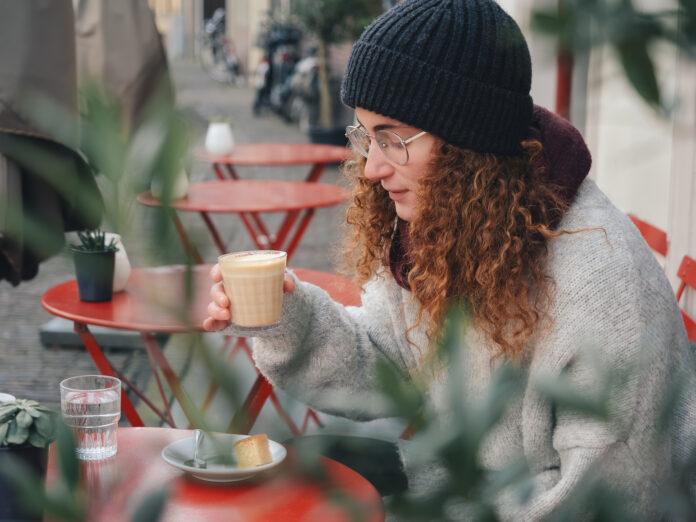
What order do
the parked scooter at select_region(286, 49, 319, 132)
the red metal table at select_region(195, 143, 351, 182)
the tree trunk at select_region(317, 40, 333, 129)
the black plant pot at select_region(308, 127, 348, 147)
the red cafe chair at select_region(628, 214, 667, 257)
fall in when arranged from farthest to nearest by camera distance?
1. the parked scooter at select_region(286, 49, 319, 132)
2. the black plant pot at select_region(308, 127, 348, 147)
3. the tree trunk at select_region(317, 40, 333, 129)
4. the red metal table at select_region(195, 143, 351, 182)
5. the red cafe chair at select_region(628, 214, 667, 257)

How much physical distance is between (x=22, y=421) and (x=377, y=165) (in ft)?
2.30

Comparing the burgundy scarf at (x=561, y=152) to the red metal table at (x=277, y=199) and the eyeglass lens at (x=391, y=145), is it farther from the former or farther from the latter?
the red metal table at (x=277, y=199)

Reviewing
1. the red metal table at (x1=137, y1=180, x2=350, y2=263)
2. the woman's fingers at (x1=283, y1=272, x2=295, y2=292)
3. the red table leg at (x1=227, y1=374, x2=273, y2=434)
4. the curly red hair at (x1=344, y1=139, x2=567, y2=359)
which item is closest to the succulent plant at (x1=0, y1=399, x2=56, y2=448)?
the woman's fingers at (x1=283, y1=272, x2=295, y2=292)

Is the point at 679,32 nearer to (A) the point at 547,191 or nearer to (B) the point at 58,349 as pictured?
(A) the point at 547,191

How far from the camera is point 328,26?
A: 9070 mm

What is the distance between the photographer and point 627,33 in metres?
0.25

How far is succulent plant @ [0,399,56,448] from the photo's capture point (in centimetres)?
122

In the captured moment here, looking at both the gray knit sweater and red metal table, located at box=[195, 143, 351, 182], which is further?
red metal table, located at box=[195, 143, 351, 182]

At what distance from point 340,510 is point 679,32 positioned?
21cm

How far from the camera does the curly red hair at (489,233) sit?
1467 millimetres

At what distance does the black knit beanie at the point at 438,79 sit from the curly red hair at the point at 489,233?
0.16ft

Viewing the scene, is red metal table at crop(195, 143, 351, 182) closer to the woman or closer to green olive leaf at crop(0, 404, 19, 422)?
the woman

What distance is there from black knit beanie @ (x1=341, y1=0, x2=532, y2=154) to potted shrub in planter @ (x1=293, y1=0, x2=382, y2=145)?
690cm

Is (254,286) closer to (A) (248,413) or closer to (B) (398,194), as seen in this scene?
(B) (398,194)
